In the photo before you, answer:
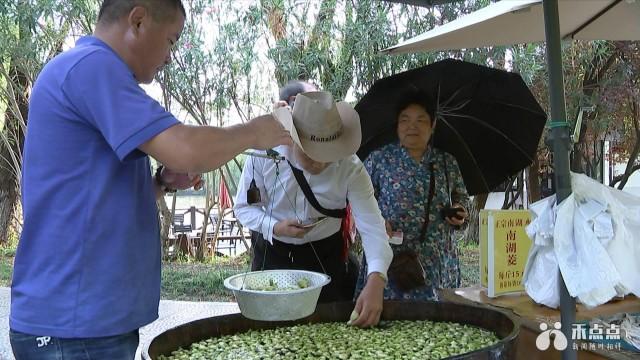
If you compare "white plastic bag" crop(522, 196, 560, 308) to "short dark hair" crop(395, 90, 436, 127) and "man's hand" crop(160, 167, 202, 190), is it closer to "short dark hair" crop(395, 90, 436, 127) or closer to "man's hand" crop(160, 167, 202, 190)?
"man's hand" crop(160, 167, 202, 190)

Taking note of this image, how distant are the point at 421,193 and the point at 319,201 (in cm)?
76

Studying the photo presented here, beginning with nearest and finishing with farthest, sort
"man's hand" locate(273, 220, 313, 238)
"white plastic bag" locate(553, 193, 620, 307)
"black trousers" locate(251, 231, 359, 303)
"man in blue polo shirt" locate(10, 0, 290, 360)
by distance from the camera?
1. "man in blue polo shirt" locate(10, 0, 290, 360)
2. "white plastic bag" locate(553, 193, 620, 307)
3. "man's hand" locate(273, 220, 313, 238)
4. "black trousers" locate(251, 231, 359, 303)

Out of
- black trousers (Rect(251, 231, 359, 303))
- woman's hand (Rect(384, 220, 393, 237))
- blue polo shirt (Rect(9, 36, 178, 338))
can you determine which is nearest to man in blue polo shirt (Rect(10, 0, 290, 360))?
blue polo shirt (Rect(9, 36, 178, 338))

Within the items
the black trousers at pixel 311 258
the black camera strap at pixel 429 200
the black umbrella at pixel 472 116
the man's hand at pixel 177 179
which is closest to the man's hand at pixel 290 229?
the black trousers at pixel 311 258

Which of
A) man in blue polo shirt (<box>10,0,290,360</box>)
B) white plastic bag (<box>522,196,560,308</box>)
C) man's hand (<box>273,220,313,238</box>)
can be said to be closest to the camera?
man in blue polo shirt (<box>10,0,290,360</box>)

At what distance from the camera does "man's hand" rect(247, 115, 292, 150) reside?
4.20ft

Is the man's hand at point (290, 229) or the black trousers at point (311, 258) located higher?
the man's hand at point (290, 229)

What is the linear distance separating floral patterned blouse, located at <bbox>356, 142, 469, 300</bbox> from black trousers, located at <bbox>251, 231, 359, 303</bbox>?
22 cm

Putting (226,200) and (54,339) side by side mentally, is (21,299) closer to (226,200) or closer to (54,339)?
(54,339)

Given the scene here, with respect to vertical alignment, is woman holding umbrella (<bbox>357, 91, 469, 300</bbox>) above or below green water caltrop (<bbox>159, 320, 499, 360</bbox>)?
above

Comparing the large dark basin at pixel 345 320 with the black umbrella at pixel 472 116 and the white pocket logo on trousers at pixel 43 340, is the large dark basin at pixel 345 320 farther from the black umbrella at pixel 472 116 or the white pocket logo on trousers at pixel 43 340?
the black umbrella at pixel 472 116

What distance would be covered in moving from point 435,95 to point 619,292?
1.57 meters

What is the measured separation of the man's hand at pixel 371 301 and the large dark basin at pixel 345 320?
0.14 meters

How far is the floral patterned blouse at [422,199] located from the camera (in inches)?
108
